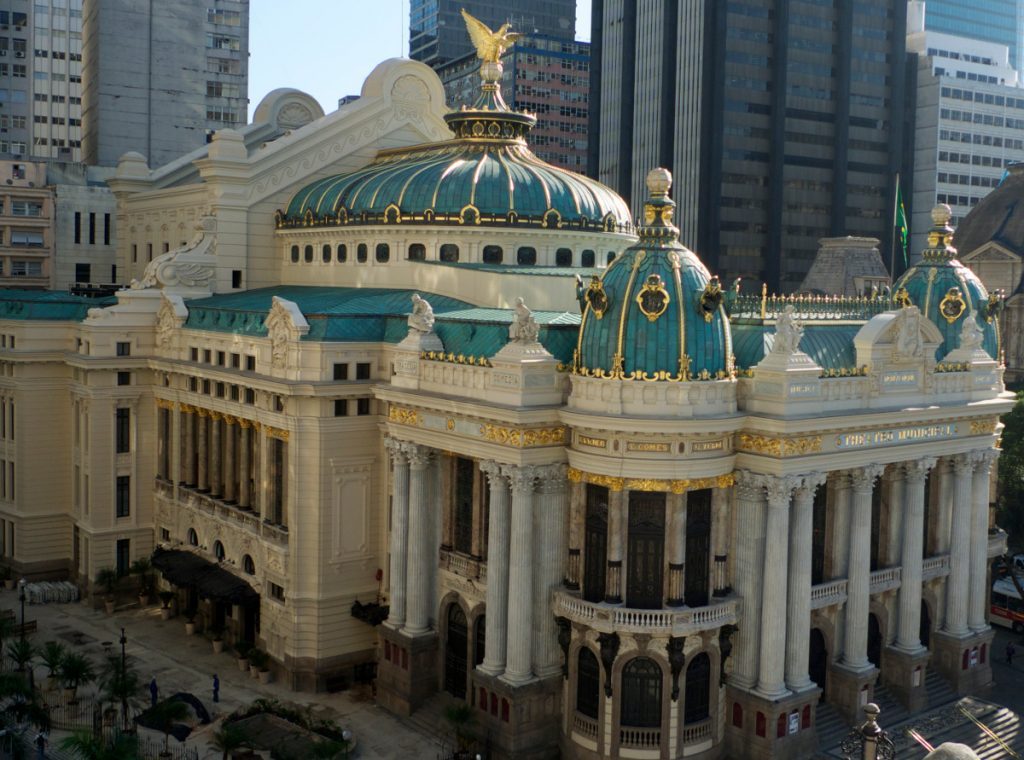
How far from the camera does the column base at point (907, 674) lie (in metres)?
65.8

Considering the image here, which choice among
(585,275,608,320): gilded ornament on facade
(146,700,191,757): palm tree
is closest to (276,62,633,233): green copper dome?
(585,275,608,320): gilded ornament on facade

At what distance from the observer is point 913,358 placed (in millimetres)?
63875

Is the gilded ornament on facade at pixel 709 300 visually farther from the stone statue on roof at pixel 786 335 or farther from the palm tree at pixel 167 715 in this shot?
the palm tree at pixel 167 715

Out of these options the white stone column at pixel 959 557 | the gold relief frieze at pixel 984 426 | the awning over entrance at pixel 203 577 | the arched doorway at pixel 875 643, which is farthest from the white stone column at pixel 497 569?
the gold relief frieze at pixel 984 426

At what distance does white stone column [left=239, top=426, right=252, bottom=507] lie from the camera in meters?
77.1

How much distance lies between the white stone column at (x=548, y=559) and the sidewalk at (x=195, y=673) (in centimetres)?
804

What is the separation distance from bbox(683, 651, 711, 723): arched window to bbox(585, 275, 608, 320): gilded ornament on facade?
17.2 m

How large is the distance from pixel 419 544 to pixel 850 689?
23.8 metres

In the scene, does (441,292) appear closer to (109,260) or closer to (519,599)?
(519,599)

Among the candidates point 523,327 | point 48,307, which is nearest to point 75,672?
point 523,327

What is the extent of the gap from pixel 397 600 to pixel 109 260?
64.8m

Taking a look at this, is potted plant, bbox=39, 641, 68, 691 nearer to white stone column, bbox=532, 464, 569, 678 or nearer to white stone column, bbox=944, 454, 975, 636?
white stone column, bbox=532, 464, 569, 678

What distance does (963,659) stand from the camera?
6938 cm

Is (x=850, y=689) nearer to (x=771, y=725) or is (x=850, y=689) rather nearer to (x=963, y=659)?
(x=771, y=725)
